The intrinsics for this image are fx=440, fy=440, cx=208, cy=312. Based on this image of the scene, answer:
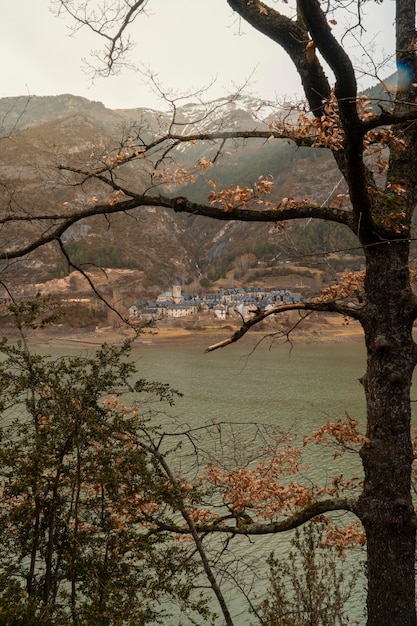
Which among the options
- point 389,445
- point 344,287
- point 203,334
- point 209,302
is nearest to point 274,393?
point 344,287

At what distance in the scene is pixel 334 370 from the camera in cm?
3819

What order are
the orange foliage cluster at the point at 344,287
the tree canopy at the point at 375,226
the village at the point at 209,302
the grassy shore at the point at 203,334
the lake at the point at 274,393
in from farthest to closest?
the village at the point at 209,302, the grassy shore at the point at 203,334, the lake at the point at 274,393, the orange foliage cluster at the point at 344,287, the tree canopy at the point at 375,226

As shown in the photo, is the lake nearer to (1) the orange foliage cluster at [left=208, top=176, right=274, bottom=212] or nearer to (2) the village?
(1) the orange foliage cluster at [left=208, top=176, right=274, bottom=212]

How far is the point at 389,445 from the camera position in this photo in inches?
146

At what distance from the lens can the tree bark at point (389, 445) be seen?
141 inches

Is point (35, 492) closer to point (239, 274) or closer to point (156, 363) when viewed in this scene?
point (156, 363)

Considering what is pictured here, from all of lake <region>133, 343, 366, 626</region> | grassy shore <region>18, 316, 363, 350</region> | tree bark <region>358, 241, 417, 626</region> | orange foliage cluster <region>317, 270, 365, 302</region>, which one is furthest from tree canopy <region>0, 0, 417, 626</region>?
grassy shore <region>18, 316, 363, 350</region>

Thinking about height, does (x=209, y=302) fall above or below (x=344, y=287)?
below

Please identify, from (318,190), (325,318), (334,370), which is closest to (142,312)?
(325,318)

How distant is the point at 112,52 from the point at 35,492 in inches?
165

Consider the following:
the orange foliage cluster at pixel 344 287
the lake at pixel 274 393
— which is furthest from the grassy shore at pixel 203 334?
the orange foliage cluster at pixel 344 287

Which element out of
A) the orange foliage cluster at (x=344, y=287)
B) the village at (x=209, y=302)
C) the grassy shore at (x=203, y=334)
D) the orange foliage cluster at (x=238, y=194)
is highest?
the orange foliage cluster at (x=238, y=194)

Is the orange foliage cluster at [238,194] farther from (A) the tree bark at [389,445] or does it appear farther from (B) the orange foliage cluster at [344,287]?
(B) the orange foliage cluster at [344,287]

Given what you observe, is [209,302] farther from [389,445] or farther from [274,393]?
[389,445]
